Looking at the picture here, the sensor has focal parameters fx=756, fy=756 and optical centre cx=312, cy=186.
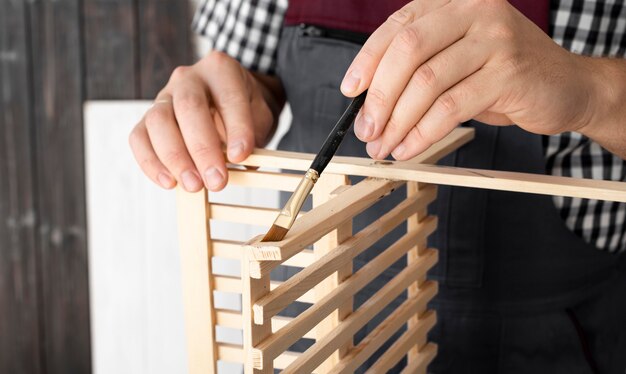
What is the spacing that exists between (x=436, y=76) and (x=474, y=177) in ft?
0.31

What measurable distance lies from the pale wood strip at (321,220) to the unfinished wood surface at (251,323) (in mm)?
18

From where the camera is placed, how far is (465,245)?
101cm

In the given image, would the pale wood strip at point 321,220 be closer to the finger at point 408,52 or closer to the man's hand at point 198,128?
→ the finger at point 408,52

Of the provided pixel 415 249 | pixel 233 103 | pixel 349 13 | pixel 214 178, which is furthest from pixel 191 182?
pixel 349 13

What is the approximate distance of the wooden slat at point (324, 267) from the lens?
543 mm

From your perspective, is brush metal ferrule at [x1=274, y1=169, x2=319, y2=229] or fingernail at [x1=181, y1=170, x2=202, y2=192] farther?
fingernail at [x1=181, y1=170, x2=202, y2=192]

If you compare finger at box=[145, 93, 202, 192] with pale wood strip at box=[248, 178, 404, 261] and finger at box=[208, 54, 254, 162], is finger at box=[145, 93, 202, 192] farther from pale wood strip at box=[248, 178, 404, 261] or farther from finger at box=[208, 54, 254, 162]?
pale wood strip at box=[248, 178, 404, 261]

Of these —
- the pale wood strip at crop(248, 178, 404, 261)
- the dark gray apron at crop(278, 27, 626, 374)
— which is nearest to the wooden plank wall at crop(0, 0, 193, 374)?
the dark gray apron at crop(278, 27, 626, 374)

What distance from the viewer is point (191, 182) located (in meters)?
0.81

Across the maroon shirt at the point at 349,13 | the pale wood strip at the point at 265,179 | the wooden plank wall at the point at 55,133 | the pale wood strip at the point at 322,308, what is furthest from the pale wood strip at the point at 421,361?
the wooden plank wall at the point at 55,133

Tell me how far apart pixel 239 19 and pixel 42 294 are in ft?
3.77

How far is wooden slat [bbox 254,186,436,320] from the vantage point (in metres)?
0.54

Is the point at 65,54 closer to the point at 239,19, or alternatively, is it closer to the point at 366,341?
the point at 239,19

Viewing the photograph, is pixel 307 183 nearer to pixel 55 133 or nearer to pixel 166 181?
pixel 166 181
